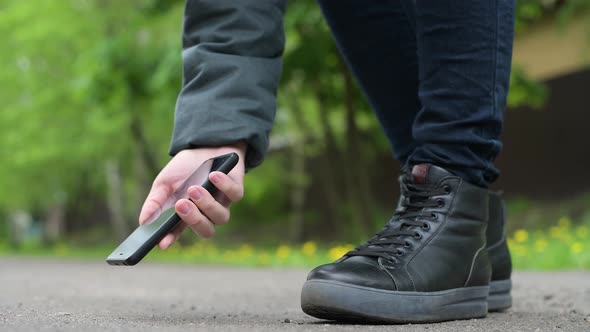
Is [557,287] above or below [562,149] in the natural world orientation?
above

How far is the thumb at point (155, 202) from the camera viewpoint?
61.7 inches

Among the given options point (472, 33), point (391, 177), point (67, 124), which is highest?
point (472, 33)

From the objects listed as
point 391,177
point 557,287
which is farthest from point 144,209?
point 391,177

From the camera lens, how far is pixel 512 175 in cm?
1259

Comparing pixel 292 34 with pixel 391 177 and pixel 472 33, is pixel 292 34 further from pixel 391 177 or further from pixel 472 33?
pixel 391 177

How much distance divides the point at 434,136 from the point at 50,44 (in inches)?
470

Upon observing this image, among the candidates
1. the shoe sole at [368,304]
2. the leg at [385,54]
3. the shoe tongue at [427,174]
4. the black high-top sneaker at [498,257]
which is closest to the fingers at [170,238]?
the shoe sole at [368,304]

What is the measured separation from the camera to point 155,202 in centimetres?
158

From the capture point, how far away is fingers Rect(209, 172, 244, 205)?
5.12 feet

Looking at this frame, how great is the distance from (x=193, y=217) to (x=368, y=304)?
0.40 metres

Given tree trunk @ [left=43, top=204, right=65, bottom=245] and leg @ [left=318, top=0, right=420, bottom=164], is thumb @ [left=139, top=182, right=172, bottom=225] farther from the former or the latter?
tree trunk @ [left=43, top=204, right=65, bottom=245]

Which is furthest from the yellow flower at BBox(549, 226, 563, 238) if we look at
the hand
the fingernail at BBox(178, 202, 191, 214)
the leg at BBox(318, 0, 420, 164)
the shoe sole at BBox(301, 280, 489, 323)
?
the fingernail at BBox(178, 202, 191, 214)

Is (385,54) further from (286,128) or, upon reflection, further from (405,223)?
(286,128)

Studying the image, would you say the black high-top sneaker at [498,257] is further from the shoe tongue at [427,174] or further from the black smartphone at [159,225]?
the black smartphone at [159,225]
